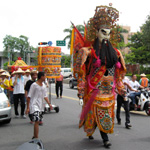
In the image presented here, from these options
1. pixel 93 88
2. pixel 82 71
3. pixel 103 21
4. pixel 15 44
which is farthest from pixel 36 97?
pixel 15 44

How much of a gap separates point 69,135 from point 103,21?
3038 mm

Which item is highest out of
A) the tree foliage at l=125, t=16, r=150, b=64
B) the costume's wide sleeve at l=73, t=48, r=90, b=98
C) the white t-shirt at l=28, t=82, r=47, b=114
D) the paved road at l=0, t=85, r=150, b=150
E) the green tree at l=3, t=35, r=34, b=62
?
the green tree at l=3, t=35, r=34, b=62

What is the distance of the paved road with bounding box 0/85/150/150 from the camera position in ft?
18.8

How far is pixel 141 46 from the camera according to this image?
3108 cm

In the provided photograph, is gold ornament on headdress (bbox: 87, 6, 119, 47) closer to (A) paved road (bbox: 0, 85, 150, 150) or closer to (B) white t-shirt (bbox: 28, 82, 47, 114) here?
(B) white t-shirt (bbox: 28, 82, 47, 114)

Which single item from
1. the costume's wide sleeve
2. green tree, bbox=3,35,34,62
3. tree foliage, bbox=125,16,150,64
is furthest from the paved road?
green tree, bbox=3,35,34,62

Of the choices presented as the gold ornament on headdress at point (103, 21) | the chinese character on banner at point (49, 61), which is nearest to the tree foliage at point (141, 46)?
the chinese character on banner at point (49, 61)

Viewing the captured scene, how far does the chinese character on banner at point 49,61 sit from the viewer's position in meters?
10.9

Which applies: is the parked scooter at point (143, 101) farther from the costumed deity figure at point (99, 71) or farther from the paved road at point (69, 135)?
the costumed deity figure at point (99, 71)

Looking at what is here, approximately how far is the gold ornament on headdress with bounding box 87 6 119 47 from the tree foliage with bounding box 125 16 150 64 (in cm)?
2252

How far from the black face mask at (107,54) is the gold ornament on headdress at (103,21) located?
340 mm

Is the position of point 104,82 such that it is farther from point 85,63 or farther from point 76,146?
point 76,146

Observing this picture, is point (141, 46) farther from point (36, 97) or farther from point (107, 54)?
point (36, 97)

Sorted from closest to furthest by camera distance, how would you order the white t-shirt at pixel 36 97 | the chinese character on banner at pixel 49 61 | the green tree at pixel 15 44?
the white t-shirt at pixel 36 97
the chinese character on banner at pixel 49 61
the green tree at pixel 15 44
